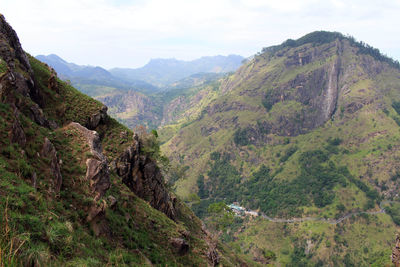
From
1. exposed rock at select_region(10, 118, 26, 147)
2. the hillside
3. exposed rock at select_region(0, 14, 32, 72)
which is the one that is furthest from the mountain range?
the hillside

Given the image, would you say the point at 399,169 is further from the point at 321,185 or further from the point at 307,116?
the point at 307,116

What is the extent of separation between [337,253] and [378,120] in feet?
361

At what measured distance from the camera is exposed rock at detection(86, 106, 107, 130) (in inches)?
995

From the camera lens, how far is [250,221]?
132375 mm

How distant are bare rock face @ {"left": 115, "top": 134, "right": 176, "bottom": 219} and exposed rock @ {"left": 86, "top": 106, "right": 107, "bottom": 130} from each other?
417 cm

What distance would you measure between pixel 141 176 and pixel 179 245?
9.69 meters

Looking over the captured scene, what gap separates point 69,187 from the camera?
14.5 metres

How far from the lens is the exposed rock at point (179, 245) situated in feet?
70.3

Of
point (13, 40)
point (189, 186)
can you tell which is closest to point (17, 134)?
point (13, 40)

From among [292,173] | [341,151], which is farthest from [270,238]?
[341,151]

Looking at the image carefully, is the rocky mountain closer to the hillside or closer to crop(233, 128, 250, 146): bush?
the hillside

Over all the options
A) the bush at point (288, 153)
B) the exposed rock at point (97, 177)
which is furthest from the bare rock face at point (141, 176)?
the bush at point (288, 153)

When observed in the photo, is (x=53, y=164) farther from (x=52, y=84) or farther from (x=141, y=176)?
(x=52, y=84)

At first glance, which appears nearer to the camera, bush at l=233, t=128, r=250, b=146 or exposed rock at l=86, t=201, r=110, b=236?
exposed rock at l=86, t=201, r=110, b=236
